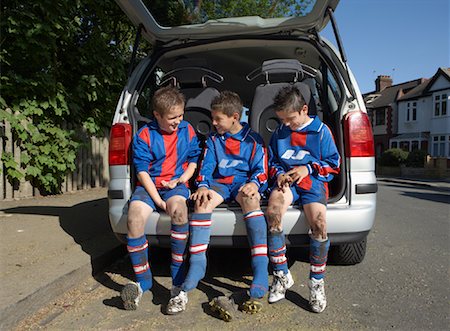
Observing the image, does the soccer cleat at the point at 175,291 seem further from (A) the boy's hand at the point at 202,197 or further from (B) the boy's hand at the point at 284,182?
(B) the boy's hand at the point at 284,182

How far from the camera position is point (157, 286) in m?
2.97

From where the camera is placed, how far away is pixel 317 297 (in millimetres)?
2494

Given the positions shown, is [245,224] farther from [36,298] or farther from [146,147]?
[36,298]

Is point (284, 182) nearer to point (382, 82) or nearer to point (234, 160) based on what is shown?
point (234, 160)

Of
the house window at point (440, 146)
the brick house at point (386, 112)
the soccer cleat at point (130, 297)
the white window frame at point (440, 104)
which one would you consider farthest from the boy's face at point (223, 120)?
the brick house at point (386, 112)

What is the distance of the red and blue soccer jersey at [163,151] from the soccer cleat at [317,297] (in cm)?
124

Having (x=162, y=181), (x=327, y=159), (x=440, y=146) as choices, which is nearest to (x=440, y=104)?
(x=440, y=146)

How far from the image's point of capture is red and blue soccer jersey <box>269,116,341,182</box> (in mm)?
2781

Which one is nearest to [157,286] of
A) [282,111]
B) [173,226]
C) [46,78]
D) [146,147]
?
[173,226]

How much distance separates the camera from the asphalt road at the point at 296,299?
232cm

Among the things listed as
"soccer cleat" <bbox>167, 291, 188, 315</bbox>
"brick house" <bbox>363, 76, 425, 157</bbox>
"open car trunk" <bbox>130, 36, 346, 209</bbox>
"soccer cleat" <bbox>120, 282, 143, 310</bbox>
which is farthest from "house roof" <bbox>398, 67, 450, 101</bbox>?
"soccer cleat" <bbox>120, 282, 143, 310</bbox>

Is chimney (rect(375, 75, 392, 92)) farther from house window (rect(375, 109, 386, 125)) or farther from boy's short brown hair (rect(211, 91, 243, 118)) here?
boy's short brown hair (rect(211, 91, 243, 118))

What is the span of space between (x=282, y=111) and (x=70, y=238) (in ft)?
7.87

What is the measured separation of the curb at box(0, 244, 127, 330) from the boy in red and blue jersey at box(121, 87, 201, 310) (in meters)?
0.52
